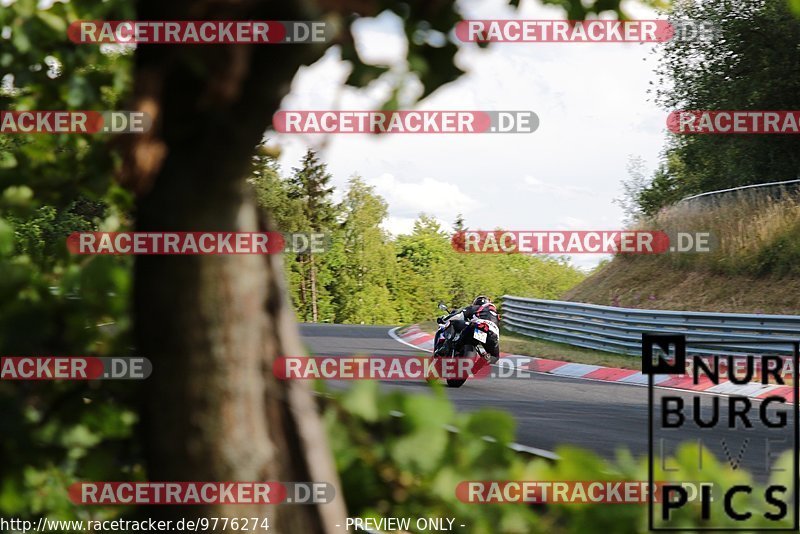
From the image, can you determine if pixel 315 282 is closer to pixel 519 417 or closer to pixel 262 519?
pixel 519 417

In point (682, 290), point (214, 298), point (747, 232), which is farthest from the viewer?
point (682, 290)

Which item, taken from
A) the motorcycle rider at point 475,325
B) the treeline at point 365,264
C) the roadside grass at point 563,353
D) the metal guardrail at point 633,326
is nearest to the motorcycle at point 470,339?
the motorcycle rider at point 475,325

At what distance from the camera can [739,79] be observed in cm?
2659

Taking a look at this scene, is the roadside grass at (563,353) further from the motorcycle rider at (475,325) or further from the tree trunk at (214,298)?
the tree trunk at (214,298)

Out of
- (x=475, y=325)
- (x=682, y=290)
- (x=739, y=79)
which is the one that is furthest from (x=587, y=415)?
(x=739, y=79)

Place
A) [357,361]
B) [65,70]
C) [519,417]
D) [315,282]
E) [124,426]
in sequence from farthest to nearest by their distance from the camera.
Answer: [315,282] → [519,417] → [65,70] → [124,426] → [357,361]

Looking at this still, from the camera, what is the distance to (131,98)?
1.70 metres

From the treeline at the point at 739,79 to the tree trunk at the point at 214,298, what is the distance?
24.8m

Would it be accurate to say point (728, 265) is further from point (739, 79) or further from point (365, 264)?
point (365, 264)

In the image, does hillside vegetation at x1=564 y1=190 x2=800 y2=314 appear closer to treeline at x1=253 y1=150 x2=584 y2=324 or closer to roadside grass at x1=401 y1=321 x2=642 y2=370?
roadside grass at x1=401 y1=321 x2=642 y2=370

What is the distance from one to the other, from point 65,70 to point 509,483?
193cm

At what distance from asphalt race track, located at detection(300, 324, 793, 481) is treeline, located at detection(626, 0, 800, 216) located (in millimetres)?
13420

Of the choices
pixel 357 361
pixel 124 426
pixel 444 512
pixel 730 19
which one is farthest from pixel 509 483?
pixel 730 19

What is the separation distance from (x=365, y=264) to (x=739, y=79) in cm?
2684
